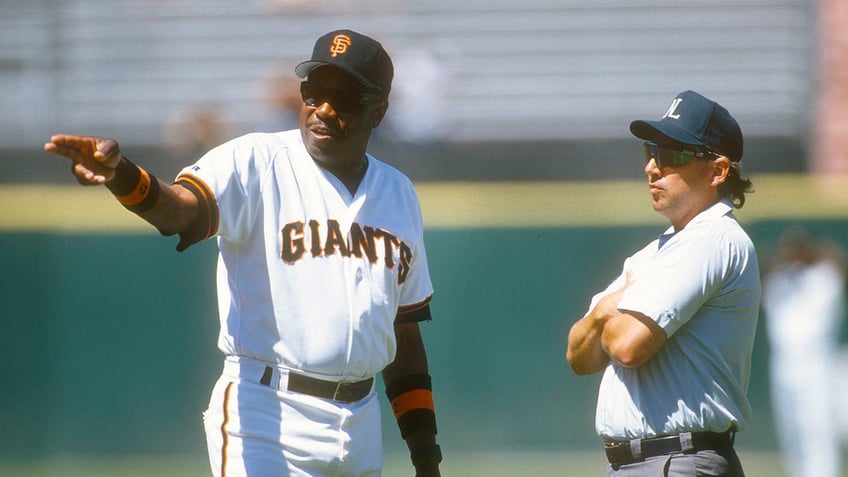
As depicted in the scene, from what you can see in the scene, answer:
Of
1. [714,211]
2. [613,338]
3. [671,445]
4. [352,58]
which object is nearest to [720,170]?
[714,211]

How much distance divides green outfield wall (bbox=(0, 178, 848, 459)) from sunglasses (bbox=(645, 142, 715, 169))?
415 cm

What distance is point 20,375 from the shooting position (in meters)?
7.50

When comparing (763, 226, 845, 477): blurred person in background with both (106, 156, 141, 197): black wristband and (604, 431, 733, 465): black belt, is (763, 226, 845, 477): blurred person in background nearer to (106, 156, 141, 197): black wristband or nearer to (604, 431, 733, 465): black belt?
(604, 431, 733, 465): black belt

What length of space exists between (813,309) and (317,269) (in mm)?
5339

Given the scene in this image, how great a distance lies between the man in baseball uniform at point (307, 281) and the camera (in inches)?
125

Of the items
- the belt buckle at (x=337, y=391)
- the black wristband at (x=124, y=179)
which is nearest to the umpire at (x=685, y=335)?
the belt buckle at (x=337, y=391)

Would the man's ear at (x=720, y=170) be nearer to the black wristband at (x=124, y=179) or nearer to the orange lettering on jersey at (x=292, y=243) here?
the orange lettering on jersey at (x=292, y=243)

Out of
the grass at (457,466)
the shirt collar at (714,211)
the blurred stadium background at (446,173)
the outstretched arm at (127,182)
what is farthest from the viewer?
the blurred stadium background at (446,173)

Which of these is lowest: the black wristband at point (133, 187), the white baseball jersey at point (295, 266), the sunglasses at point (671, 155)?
the white baseball jersey at point (295, 266)

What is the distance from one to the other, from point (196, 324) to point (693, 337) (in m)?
4.87

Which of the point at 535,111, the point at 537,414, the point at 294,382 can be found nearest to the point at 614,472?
the point at 294,382

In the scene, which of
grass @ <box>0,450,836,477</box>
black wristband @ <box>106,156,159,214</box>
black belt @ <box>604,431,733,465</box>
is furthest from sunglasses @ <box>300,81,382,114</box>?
grass @ <box>0,450,836,477</box>

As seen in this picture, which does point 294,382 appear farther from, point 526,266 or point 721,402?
point 526,266

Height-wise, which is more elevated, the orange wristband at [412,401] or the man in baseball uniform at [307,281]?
the man in baseball uniform at [307,281]
